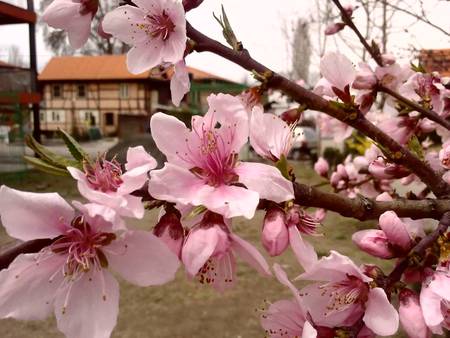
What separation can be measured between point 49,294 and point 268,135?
0.80 ft

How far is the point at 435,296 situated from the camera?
0.50 meters

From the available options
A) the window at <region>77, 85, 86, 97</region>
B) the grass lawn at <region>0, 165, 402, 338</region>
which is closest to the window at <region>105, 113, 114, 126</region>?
the window at <region>77, 85, 86, 97</region>

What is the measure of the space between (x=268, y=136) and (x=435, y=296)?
24 centimetres

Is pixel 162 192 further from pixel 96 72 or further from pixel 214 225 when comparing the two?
pixel 96 72

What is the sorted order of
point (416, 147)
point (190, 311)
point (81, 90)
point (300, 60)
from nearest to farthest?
point (416, 147) < point (190, 311) < point (300, 60) < point (81, 90)

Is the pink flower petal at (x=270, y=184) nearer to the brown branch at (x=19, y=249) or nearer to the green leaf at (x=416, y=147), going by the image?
the brown branch at (x=19, y=249)

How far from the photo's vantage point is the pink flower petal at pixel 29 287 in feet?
1.32

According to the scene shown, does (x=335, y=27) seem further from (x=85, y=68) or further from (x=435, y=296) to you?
(x=85, y=68)

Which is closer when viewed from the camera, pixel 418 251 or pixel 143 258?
pixel 143 258

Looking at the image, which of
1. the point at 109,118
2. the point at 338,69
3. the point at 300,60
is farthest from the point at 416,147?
the point at 109,118

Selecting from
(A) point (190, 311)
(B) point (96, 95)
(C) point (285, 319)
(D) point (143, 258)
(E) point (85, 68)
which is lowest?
(B) point (96, 95)

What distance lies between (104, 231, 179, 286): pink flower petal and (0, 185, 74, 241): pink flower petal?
51 millimetres

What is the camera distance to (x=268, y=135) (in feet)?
1.56

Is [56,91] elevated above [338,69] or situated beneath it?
situated beneath
